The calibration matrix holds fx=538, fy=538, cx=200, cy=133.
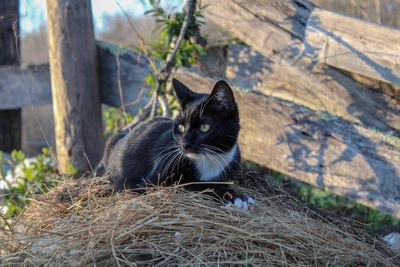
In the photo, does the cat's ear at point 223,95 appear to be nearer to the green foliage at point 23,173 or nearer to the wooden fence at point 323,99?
the wooden fence at point 323,99

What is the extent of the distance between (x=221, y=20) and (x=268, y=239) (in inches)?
84.1

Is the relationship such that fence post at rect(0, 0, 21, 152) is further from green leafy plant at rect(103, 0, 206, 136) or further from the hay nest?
the hay nest

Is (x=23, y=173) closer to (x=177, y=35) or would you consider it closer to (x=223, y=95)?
(x=177, y=35)

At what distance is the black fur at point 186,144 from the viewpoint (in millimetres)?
2834

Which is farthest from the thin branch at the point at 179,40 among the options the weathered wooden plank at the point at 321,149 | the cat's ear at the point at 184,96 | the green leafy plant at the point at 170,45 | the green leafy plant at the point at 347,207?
the green leafy plant at the point at 347,207

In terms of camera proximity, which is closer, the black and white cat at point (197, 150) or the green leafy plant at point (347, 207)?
the black and white cat at point (197, 150)

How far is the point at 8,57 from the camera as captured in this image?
4.97m

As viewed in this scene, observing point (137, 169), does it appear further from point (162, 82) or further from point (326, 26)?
point (326, 26)

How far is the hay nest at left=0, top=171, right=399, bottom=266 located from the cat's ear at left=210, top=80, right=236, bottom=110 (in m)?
0.51

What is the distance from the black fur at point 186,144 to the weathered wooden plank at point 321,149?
0.63 metres

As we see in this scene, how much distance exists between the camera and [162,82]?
4.14 meters

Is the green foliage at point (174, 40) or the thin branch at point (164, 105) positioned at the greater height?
the green foliage at point (174, 40)

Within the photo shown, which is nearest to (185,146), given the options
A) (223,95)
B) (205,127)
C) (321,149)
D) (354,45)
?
(205,127)

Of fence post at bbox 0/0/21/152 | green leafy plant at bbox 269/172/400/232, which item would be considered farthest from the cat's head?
fence post at bbox 0/0/21/152
